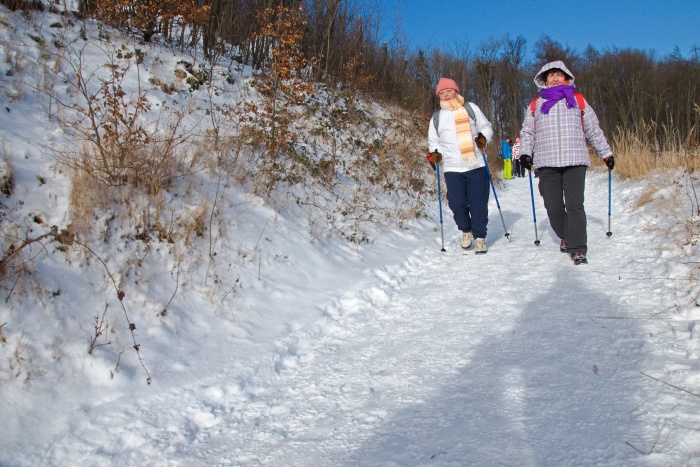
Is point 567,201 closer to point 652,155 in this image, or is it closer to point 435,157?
point 435,157

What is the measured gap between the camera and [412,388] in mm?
2645

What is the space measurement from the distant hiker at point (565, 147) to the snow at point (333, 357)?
50cm

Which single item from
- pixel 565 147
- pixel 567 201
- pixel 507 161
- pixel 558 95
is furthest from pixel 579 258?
pixel 507 161

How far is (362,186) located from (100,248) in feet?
17.6

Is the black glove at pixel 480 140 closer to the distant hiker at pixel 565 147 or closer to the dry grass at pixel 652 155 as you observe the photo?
the distant hiker at pixel 565 147

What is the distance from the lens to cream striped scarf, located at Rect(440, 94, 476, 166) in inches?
229

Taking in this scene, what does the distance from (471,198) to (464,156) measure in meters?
0.54

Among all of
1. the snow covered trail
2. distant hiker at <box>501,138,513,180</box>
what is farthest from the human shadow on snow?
distant hiker at <box>501,138,513,180</box>

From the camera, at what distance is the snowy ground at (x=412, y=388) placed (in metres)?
2.07

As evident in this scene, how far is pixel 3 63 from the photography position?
563 cm

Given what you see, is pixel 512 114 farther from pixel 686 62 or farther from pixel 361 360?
pixel 361 360

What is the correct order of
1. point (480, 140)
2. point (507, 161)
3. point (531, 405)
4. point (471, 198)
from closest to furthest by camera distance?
point (531, 405) < point (480, 140) < point (471, 198) < point (507, 161)

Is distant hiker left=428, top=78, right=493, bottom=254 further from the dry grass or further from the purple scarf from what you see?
the dry grass

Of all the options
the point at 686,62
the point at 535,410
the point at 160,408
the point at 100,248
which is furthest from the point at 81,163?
the point at 686,62
